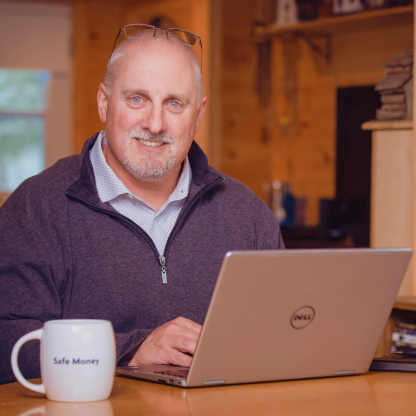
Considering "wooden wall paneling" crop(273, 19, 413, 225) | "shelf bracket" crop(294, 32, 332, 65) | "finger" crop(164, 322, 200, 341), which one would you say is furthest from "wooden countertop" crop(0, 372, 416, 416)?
"shelf bracket" crop(294, 32, 332, 65)

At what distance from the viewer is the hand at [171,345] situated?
132cm

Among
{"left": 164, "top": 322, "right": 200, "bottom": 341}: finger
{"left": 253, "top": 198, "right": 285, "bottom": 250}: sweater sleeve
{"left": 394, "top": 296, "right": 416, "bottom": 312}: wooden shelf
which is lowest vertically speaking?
{"left": 394, "top": 296, "right": 416, "bottom": 312}: wooden shelf

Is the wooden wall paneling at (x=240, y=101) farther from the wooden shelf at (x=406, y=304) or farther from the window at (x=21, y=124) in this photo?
the wooden shelf at (x=406, y=304)

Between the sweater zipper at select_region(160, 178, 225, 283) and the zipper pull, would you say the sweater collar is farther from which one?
Result: the zipper pull

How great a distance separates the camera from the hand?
1315 mm

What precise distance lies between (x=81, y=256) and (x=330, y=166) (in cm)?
363

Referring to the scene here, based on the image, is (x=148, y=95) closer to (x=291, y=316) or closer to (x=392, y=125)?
(x=291, y=316)

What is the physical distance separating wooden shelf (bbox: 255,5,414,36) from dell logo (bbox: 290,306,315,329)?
3.32 metres

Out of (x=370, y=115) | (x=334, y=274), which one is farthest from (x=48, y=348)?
(x=370, y=115)

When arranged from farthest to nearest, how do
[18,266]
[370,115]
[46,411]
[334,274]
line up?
[370,115] < [18,266] < [334,274] < [46,411]

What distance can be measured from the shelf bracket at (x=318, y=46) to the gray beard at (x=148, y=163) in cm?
356

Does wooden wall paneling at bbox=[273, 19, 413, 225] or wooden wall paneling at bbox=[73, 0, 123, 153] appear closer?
wooden wall paneling at bbox=[273, 19, 413, 225]

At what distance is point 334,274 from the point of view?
3.79 ft

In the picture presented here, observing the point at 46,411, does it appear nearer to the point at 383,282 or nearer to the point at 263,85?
the point at 383,282
